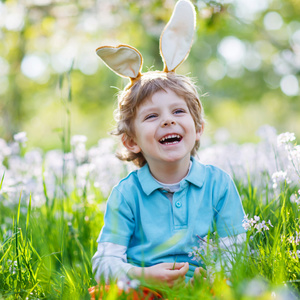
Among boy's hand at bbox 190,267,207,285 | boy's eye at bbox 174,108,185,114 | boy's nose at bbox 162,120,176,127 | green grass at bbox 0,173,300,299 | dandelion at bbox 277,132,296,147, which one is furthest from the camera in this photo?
boy's eye at bbox 174,108,185,114

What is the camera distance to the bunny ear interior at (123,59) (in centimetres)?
269

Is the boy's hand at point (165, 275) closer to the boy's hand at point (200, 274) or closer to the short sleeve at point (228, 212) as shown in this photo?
the boy's hand at point (200, 274)

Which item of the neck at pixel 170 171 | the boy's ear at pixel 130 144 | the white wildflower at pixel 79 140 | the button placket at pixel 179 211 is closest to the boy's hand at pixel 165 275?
the button placket at pixel 179 211

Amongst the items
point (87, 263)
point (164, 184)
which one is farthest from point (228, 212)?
point (87, 263)

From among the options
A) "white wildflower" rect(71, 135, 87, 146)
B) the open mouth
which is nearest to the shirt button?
the open mouth

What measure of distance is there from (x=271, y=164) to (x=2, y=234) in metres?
2.28

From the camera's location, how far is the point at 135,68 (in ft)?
9.18

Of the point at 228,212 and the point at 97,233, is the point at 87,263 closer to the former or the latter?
the point at 97,233

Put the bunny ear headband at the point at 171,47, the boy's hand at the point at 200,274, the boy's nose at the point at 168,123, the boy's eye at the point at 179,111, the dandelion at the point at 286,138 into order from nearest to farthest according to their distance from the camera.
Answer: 1. the boy's hand at the point at 200,274
2. the dandelion at the point at 286,138
3. the boy's nose at the point at 168,123
4. the boy's eye at the point at 179,111
5. the bunny ear headband at the point at 171,47

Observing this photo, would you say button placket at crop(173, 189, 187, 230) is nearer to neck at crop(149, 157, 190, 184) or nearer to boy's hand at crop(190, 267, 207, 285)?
neck at crop(149, 157, 190, 184)

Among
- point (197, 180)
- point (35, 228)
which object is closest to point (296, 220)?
point (197, 180)

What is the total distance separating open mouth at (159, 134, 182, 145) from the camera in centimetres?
255

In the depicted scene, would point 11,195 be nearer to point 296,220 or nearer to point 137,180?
point 137,180

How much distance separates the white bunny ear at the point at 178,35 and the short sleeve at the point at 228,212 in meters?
0.87
